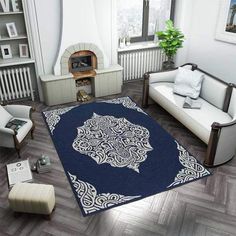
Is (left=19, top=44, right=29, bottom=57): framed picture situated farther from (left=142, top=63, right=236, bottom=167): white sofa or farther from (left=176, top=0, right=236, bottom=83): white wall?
(left=176, top=0, right=236, bottom=83): white wall

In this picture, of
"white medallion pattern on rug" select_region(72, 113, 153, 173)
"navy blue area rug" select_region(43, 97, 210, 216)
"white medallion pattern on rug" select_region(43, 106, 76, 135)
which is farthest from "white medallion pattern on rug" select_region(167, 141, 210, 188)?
"white medallion pattern on rug" select_region(43, 106, 76, 135)

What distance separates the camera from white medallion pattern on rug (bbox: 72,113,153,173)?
441cm

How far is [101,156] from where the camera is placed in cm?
448

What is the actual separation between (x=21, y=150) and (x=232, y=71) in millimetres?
4478

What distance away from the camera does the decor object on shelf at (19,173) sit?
3959 millimetres

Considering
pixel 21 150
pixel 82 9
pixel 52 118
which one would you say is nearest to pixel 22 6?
pixel 82 9

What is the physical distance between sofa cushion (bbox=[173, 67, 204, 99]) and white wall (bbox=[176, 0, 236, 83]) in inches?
39.7

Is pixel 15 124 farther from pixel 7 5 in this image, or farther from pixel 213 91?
pixel 213 91

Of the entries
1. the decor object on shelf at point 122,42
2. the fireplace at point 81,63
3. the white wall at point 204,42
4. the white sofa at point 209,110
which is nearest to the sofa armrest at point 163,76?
the white sofa at point 209,110

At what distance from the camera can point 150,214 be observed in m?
3.53

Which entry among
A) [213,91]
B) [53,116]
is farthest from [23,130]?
[213,91]

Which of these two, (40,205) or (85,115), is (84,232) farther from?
(85,115)

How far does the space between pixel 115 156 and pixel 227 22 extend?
144 inches

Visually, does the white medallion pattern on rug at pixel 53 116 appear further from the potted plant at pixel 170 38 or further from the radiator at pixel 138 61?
the potted plant at pixel 170 38
